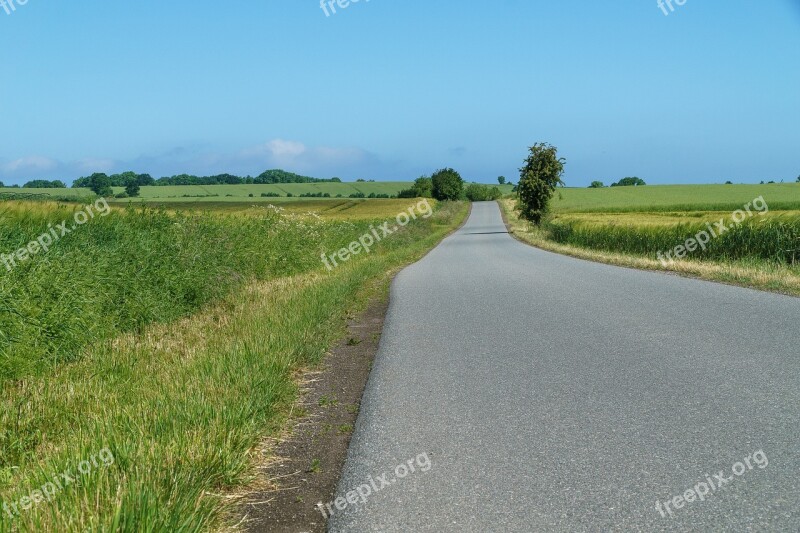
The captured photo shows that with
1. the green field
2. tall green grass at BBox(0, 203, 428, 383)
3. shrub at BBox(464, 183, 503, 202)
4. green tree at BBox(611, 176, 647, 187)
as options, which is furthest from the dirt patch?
green tree at BBox(611, 176, 647, 187)

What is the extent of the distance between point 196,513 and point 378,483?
115 centimetres

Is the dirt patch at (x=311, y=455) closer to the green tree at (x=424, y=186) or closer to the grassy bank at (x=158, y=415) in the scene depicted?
the grassy bank at (x=158, y=415)

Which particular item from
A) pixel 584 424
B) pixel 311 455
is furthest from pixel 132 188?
pixel 584 424

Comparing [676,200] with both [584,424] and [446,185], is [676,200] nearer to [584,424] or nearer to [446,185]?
[446,185]

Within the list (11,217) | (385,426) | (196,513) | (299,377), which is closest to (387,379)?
(299,377)

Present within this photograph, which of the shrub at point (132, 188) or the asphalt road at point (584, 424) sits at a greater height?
the shrub at point (132, 188)

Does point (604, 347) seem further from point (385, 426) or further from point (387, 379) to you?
point (385, 426)

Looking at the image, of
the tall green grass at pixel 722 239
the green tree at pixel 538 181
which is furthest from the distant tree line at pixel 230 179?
the tall green grass at pixel 722 239

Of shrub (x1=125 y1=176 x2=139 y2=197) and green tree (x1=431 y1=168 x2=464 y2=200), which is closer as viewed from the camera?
shrub (x1=125 y1=176 x2=139 y2=197)

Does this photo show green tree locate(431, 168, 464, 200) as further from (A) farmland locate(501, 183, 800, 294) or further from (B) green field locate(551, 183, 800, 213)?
(A) farmland locate(501, 183, 800, 294)

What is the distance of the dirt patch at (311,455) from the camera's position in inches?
144

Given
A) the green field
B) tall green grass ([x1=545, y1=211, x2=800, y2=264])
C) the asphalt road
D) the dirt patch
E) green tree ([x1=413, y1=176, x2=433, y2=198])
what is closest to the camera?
the asphalt road

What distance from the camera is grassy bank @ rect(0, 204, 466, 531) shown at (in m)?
3.29

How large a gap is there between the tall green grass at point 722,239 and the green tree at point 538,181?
2072 centimetres
